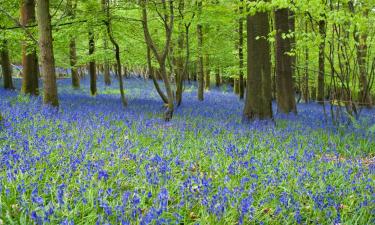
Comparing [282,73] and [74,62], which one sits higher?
[74,62]

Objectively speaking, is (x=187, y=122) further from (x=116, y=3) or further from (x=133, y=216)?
(x=133, y=216)

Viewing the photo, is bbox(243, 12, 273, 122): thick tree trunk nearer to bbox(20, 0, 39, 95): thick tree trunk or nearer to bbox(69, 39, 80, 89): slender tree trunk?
bbox(20, 0, 39, 95): thick tree trunk

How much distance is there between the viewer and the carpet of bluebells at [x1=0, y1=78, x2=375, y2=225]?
3549 millimetres

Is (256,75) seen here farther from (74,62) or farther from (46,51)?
(74,62)

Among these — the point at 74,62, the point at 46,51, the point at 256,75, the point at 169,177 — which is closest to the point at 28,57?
the point at 46,51

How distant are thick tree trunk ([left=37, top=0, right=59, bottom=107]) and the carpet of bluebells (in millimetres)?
2035

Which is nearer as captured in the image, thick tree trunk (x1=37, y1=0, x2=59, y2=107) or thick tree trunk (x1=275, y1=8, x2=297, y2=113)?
thick tree trunk (x1=37, y1=0, x2=59, y2=107)

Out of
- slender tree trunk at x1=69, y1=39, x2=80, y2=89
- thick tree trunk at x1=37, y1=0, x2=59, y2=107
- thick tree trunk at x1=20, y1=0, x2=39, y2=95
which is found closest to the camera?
thick tree trunk at x1=37, y1=0, x2=59, y2=107

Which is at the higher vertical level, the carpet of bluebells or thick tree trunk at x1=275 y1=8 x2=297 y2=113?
thick tree trunk at x1=275 y1=8 x2=297 y2=113

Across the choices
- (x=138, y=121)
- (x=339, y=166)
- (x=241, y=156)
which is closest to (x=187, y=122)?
(x=138, y=121)

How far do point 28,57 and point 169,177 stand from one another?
1165cm

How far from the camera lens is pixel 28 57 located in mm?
14367

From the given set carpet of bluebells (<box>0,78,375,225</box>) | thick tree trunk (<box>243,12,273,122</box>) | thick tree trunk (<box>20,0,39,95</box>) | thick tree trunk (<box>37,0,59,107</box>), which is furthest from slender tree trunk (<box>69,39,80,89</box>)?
carpet of bluebells (<box>0,78,375,225</box>)

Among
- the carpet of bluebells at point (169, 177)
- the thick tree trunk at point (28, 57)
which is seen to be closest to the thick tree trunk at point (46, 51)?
the carpet of bluebells at point (169, 177)
